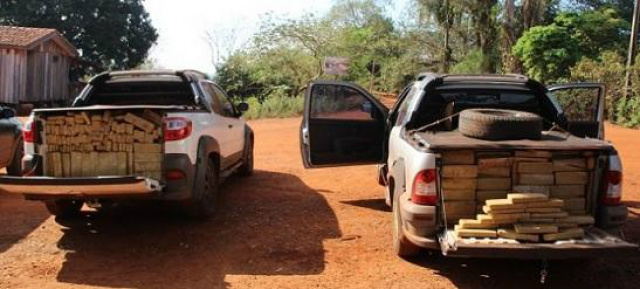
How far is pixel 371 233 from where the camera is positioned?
238 inches

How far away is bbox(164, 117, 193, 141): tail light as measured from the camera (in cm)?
539

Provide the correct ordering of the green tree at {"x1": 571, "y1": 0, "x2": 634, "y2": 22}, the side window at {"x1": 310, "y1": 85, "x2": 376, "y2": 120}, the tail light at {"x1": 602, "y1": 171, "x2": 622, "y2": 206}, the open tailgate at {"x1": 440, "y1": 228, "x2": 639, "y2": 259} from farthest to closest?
the green tree at {"x1": 571, "y1": 0, "x2": 634, "y2": 22}
the side window at {"x1": 310, "y1": 85, "x2": 376, "y2": 120}
the tail light at {"x1": 602, "y1": 171, "x2": 622, "y2": 206}
the open tailgate at {"x1": 440, "y1": 228, "x2": 639, "y2": 259}

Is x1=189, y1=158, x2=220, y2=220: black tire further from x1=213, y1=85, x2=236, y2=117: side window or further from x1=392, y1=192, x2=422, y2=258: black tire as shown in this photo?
x1=392, y1=192, x2=422, y2=258: black tire

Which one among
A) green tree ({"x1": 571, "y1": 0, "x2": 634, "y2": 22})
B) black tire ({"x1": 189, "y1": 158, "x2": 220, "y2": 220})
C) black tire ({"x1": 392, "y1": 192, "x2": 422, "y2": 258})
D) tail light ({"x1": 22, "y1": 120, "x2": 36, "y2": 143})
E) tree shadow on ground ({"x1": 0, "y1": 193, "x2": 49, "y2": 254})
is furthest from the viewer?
green tree ({"x1": 571, "y1": 0, "x2": 634, "y2": 22})

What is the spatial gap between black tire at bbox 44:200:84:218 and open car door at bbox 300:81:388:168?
8.99 feet

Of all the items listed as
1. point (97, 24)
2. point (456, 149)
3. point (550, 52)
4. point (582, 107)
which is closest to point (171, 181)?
point (456, 149)

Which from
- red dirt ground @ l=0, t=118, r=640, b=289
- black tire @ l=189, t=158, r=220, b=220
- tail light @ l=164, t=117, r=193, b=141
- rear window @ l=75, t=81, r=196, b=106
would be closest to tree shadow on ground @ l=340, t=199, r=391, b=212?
red dirt ground @ l=0, t=118, r=640, b=289

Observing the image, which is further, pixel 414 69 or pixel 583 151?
pixel 414 69

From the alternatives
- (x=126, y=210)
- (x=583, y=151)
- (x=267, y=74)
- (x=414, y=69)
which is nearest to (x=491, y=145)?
(x=583, y=151)

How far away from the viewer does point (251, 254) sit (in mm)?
5352

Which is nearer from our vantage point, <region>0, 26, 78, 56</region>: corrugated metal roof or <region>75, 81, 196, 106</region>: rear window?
<region>75, 81, 196, 106</region>: rear window

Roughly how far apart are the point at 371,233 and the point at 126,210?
3.10 meters

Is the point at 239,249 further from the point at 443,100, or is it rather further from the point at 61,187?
the point at 443,100

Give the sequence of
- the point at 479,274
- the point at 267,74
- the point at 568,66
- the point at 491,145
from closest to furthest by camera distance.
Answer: the point at 491,145
the point at 479,274
the point at 568,66
the point at 267,74
